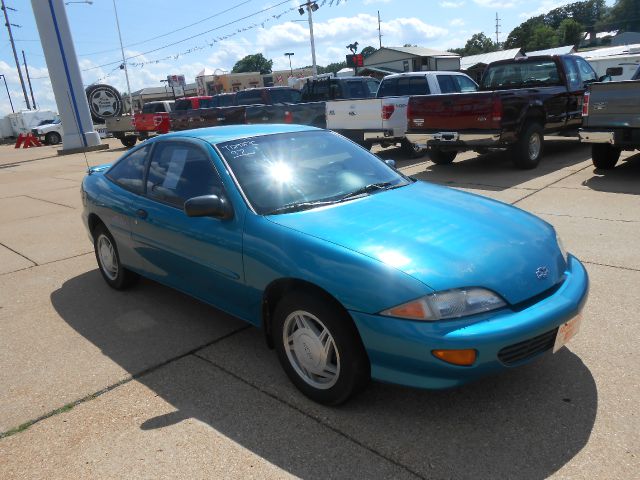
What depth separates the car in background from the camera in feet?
7.96

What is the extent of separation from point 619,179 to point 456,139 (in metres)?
2.60

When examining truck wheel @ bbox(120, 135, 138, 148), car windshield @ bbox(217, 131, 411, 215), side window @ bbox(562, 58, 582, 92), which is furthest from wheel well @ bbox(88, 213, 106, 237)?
truck wheel @ bbox(120, 135, 138, 148)

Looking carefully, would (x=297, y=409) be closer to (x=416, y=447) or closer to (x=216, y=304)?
(x=416, y=447)

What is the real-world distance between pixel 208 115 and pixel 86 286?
11.8 metres

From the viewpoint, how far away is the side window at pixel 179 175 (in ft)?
11.6

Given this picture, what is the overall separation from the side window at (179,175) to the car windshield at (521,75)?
8.65m

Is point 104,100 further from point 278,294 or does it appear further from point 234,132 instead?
point 278,294

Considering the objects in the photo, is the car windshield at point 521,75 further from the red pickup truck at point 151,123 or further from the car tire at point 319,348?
the red pickup truck at point 151,123

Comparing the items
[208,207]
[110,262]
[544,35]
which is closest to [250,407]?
[208,207]

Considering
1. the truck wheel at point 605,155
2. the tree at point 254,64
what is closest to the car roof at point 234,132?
the truck wheel at point 605,155

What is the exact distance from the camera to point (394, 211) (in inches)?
122

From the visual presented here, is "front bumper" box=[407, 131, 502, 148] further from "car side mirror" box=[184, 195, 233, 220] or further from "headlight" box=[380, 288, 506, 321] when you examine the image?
"headlight" box=[380, 288, 506, 321]

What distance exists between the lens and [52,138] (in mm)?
32812

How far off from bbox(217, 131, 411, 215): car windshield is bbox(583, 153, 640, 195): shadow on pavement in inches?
200
